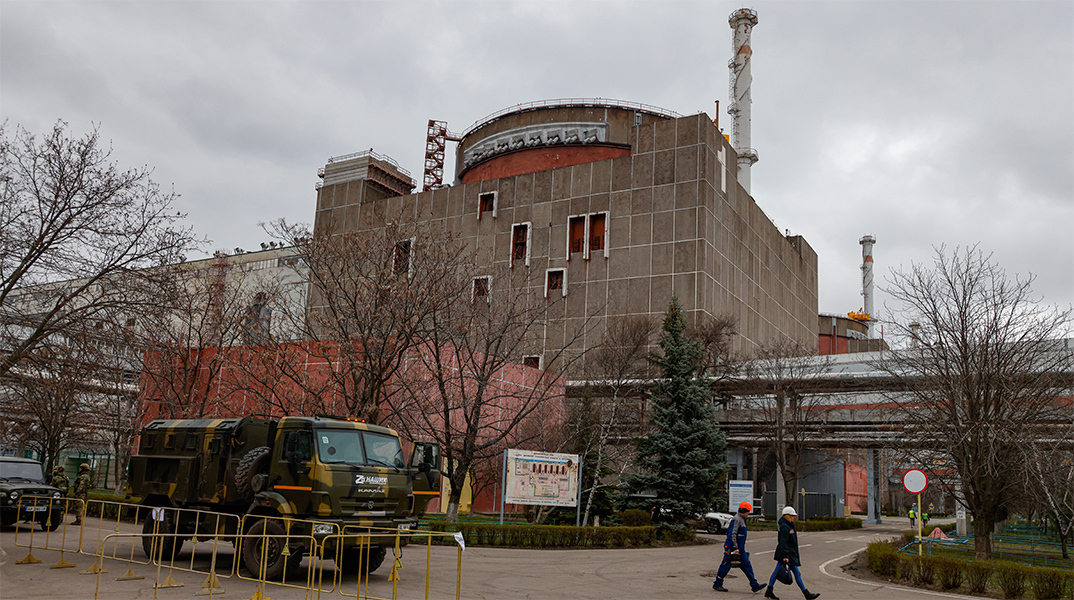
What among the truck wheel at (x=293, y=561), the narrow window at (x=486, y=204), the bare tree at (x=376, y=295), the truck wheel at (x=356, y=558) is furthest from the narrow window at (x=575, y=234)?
the truck wheel at (x=293, y=561)

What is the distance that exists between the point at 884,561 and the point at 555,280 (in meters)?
45.1

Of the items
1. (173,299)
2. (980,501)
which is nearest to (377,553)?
(173,299)

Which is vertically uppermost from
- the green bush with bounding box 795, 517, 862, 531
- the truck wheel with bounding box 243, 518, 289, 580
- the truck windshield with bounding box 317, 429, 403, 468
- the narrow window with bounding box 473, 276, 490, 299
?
the narrow window with bounding box 473, 276, 490, 299

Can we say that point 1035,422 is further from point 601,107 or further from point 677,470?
point 601,107

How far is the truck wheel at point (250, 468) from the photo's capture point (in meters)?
14.0

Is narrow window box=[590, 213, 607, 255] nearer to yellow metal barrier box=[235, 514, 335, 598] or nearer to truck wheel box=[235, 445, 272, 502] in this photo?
truck wheel box=[235, 445, 272, 502]

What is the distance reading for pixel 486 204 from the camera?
6694 cm

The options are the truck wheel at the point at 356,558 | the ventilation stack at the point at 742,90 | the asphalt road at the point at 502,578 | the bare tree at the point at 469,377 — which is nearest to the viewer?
the asphalt road at the point at 502,578

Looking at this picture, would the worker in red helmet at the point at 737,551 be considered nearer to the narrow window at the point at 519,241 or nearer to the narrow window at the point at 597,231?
the narrow window at the point at 597,231

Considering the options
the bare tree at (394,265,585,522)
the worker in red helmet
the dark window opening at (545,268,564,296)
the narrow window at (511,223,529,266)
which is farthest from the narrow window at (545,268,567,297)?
the worker in red helmet

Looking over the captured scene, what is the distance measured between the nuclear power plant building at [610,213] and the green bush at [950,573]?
38.2 metres

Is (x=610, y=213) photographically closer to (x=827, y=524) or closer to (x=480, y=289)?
(x=827, y=524)

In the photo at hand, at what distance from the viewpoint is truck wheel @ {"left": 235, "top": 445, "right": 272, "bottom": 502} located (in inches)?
549

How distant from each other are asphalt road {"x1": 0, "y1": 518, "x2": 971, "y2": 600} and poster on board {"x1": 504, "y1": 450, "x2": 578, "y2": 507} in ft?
7.52
